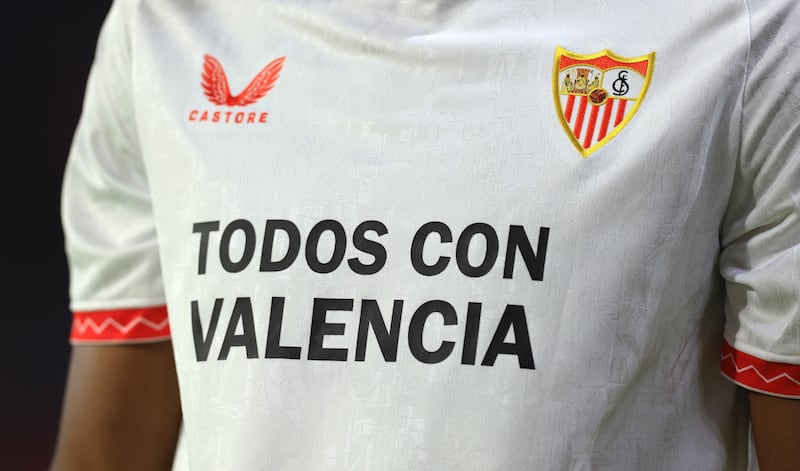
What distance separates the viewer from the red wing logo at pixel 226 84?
0.84 meters

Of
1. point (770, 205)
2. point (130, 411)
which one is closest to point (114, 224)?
point (130, 411)

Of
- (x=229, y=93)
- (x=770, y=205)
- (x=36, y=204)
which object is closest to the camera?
(x=770, y=205)

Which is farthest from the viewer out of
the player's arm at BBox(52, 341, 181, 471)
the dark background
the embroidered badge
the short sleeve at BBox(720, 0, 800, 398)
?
the dark background

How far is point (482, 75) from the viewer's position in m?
0.79

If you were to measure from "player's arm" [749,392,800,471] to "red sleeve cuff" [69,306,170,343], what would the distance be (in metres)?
0.50

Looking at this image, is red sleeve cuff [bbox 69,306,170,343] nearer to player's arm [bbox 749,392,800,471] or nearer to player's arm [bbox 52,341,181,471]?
player's arm [bbox 52,341,181,471]

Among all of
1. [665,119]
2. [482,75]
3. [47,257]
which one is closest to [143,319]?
[482,75]

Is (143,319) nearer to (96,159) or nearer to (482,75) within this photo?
(96,159)

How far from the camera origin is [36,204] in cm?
224

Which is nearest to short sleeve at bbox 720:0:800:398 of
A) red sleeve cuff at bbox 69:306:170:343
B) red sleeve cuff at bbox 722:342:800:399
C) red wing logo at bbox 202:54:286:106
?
red sleeve cuff at bbox 722:342:800:399

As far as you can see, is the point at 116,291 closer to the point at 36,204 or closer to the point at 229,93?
the point at 229,93

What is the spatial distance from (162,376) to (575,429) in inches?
15.5

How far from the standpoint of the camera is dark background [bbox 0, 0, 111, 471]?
7.19 feet

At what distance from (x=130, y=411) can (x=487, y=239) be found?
385 millimetres
